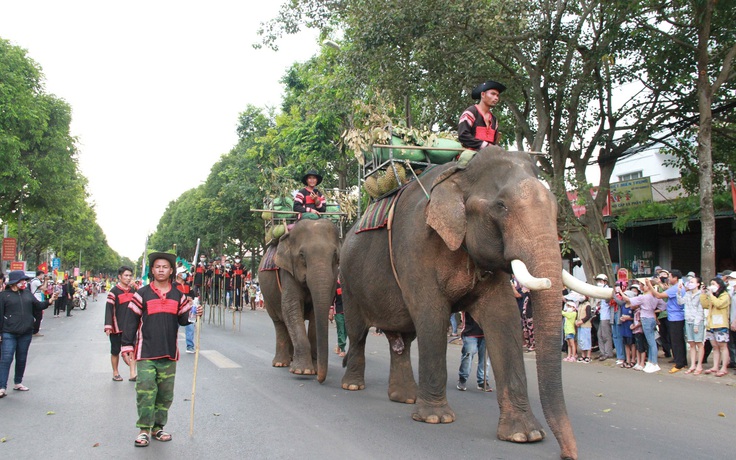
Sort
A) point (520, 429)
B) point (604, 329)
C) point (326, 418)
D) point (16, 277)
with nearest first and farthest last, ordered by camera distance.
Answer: point (520, 429)
point (326, 418)
point (16, 277)
point (604, 329)

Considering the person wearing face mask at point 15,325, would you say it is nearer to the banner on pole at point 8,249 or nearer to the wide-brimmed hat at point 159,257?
the wide-brimmed hat at point 159,257

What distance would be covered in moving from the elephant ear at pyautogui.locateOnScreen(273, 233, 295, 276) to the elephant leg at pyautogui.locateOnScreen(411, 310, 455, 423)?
13.9 feet

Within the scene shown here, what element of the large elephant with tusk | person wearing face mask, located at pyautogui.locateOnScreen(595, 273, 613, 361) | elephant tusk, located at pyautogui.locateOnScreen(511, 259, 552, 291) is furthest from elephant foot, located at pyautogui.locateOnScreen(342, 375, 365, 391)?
person wearing face mask, located at pyautogui.locateOnScreen(595, 273, 613, 361)

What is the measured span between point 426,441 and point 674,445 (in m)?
2.39

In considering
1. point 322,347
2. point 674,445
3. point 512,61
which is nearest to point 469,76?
point 512,61

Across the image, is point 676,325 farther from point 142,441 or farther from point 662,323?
point 142,441

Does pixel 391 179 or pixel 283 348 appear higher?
pixel 391 179

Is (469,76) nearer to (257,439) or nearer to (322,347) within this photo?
(322,347)

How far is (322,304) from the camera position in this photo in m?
9.49

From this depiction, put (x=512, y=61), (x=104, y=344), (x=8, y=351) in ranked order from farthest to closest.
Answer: (x=512, y=61)
(x=104, y=344)
(x=8, y=351)

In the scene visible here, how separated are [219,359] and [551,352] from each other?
8709 millimetres

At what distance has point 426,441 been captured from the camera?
6.00 metres

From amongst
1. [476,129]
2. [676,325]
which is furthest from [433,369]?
[676,325]

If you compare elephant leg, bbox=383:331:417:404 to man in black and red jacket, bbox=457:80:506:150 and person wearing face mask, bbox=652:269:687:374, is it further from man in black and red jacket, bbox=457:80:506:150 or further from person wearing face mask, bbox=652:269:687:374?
person wearing face mask, bbox=652:269:687:374
